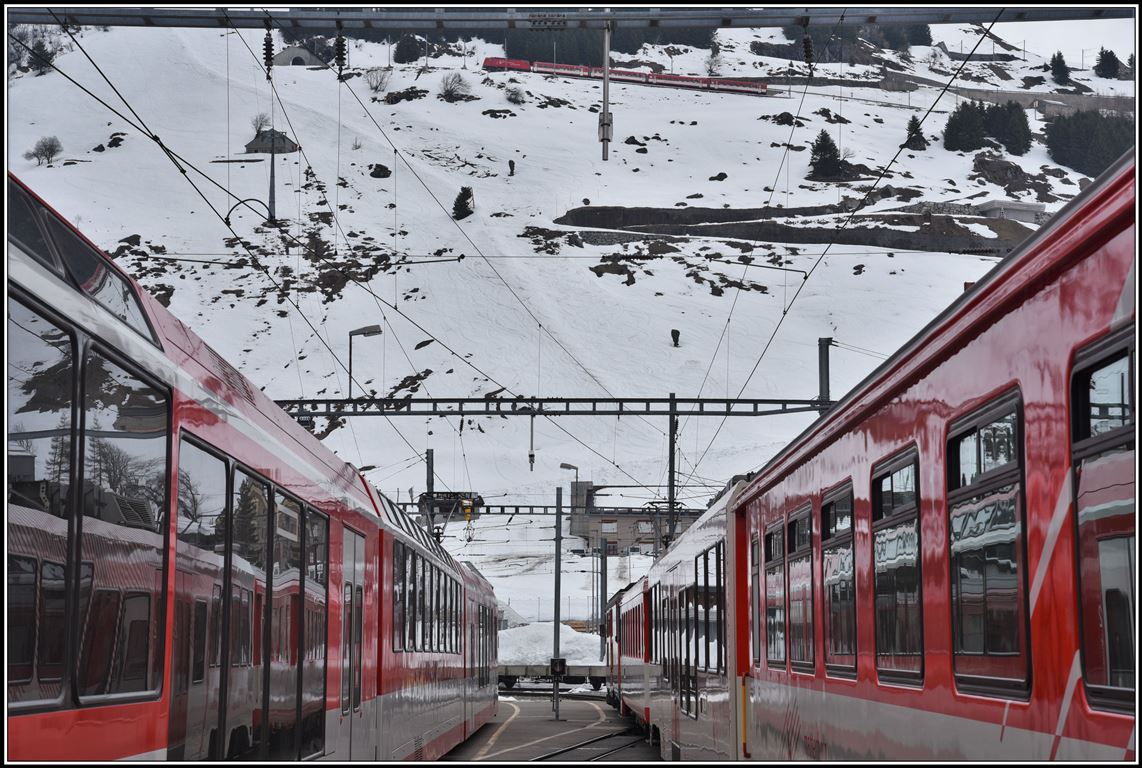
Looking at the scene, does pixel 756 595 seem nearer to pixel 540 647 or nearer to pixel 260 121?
pixel 540 647

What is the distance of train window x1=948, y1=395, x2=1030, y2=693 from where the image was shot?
4535 mm

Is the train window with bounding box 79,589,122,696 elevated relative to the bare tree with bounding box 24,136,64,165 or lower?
lower

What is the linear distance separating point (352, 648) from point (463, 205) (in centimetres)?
15169

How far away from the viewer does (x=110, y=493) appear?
4789mm

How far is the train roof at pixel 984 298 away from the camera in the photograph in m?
3.82

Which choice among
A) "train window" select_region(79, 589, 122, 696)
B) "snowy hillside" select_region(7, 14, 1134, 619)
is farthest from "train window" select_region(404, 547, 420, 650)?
"snowy hillside" select_region(7, 14, 1134, 619)

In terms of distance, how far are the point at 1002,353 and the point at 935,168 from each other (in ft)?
595

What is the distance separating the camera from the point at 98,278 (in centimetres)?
506

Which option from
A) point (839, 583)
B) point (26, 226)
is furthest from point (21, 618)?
point (839, 583)

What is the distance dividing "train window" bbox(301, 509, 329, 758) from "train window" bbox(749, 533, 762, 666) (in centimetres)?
312

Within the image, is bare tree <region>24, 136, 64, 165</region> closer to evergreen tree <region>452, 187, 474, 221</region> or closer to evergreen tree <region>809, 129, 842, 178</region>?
evergreen tree <region>452, 187, 474, 221</region>

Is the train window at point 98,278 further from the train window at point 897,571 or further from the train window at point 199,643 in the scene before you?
the train window at point 897,571

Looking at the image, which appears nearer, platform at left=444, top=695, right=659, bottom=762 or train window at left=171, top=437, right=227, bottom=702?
train window at left=171, top=437, right=227, bottom=702

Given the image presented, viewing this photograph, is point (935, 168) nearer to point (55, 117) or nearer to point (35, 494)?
point (55, 117)
